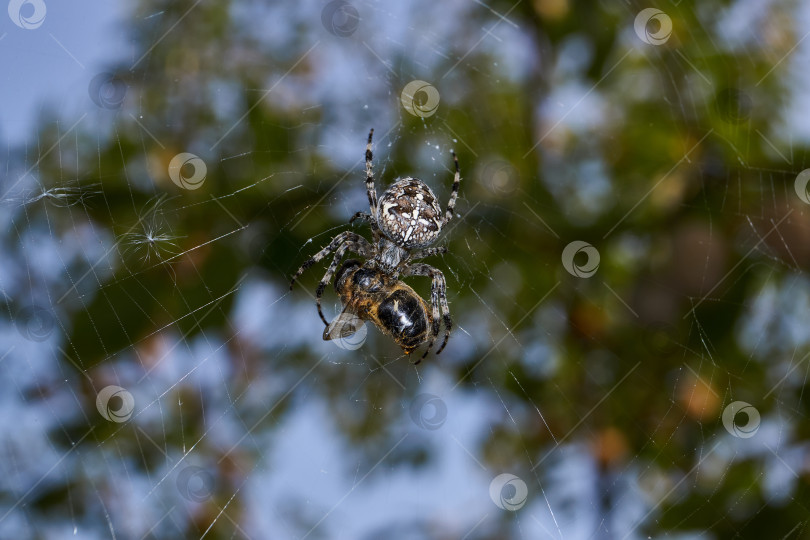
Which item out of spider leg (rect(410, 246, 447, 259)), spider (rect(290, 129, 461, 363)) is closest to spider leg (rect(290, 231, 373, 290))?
spider (rect(290, 129, 461, 363))

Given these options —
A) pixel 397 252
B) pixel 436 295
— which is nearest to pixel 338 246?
pixel 397 252

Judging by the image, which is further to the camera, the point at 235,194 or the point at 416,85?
the point at 416,85

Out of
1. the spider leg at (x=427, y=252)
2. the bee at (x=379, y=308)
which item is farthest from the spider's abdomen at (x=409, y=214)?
the bee at (x=379, y=308)

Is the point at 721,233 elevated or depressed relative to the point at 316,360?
elevated

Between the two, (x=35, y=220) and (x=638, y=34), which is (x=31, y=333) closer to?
→ (x=35, y=220)

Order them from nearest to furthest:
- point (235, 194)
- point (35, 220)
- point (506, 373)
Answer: point (35, 220), point (235, 194), point (506, 373)

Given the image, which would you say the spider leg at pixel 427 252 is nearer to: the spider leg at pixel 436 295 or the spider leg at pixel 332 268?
the spider leg at pixel 436 295

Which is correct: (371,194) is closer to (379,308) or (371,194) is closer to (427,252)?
(427,252)

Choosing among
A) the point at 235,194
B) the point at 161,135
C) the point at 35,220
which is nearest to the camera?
the point at 35,220

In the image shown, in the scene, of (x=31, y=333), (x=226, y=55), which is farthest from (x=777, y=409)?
(x=31, y=333)
